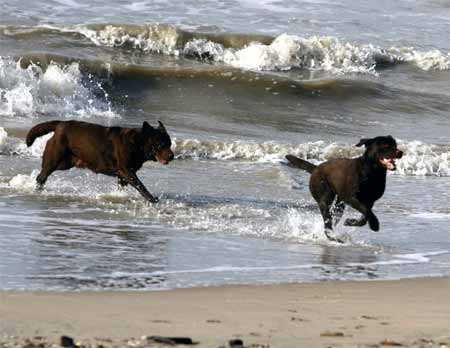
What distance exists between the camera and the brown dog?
1209 centimetres

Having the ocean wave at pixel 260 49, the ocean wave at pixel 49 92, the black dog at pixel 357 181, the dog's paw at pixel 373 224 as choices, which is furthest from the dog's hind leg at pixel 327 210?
the ocean wave at pixel 260 49

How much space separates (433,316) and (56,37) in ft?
56.3

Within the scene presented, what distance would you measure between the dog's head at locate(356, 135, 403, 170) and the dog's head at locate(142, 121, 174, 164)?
2359mm

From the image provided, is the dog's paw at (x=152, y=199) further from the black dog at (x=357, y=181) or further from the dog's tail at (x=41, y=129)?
the black dog at (x=357, y=181)

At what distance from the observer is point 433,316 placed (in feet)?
23.4

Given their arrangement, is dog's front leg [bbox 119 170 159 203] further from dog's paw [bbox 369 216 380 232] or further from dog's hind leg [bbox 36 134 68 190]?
dog's paw [bbox 369 216 380 232]

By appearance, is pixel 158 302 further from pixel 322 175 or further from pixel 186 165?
pixel 186 165

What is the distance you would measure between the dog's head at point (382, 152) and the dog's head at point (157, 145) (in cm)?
236

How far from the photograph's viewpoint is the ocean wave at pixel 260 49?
24.1 metres

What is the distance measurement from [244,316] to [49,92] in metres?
12.7

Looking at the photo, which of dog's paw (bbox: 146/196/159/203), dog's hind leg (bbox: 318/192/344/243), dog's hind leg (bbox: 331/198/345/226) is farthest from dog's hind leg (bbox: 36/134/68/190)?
dog's hind leg (bbox: 331/198/345/226)

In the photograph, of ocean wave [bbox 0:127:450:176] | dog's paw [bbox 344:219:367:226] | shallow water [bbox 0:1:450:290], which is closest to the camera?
shallow water [bbox 0:1:450:290]

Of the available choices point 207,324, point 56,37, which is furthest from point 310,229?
point 56,37

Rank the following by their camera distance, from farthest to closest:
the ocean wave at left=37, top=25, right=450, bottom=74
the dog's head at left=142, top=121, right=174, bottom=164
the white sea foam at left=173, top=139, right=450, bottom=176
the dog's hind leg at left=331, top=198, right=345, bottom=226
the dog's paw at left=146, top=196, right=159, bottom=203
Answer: the ocean wave at left=37, top=25, right=450, bottom=74 < the white sea foam at left=173, top=139, right=450, bottom=176 < the dog's head at left=142, top=121, right=174, bottom=164 < the dog's paw at left=146, top=196, right=159, bottom=203 < the dog's hind leg at left=331, top=198, right=345, bottom=226
